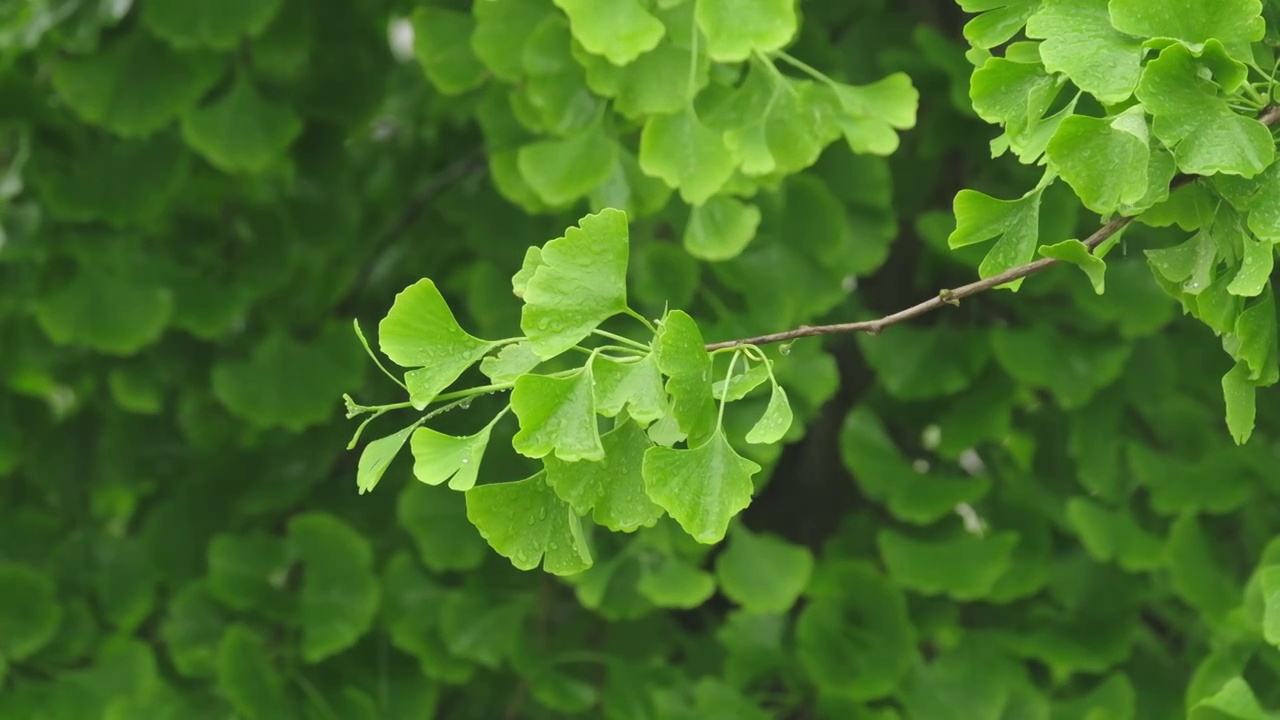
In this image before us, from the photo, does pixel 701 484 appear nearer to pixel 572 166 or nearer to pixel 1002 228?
pixel 1002 228

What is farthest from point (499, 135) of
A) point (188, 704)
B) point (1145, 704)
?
point (1145, 704)

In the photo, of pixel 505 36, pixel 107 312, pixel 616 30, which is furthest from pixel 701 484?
pixel 107 312

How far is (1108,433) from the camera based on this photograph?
31.6 inches

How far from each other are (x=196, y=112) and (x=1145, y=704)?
2.14 ft

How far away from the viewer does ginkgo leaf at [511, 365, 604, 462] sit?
0.31m

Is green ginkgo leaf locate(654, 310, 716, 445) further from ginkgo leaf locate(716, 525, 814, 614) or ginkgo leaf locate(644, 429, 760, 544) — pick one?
ginkgo leaf locate(716, 525, 814, 614)

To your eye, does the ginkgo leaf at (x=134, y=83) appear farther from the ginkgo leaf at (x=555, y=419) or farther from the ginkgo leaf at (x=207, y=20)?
the ginkgo leaf at (x=555, y=419)

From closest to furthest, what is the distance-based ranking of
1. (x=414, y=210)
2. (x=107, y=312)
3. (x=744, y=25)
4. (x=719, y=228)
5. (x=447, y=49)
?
(x=744, y=25)
(x=719, y=228)
(x=447, y=49)
(x=107, y=312)
(x=414, y=210)

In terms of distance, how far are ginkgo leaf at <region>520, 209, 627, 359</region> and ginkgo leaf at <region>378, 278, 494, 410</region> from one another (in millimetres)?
19

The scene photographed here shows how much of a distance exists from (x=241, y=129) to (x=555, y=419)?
54 centimetres

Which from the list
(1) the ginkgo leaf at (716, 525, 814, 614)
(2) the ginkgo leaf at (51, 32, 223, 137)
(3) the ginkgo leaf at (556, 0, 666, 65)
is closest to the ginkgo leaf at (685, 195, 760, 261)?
(3) the ginkgo leaf at (556, 0, 666, 65)

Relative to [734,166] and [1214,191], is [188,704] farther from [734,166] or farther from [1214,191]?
[1214,191]

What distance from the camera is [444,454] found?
0.33 m

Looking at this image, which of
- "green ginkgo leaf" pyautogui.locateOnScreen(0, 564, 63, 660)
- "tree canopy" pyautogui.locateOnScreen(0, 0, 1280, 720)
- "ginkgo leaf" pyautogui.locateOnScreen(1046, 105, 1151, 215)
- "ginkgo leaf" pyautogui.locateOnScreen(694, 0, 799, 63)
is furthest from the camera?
"green ginkgo leaf" pyautogui.locateOnScreen(0, 564, 63, 660)
